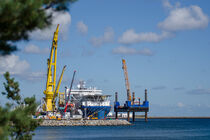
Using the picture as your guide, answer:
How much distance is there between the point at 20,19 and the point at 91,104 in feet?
344

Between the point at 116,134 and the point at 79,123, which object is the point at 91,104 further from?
the point at 116,134

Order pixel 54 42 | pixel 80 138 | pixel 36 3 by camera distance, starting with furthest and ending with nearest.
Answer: pixel 54 42, pixel 80 138, pixel 36 3

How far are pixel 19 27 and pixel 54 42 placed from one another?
96.2 meters

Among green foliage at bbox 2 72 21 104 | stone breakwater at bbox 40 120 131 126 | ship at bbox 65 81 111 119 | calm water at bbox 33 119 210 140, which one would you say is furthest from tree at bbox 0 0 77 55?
ship at bbox 65 81 111 119

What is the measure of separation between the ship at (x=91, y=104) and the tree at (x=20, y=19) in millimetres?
102292

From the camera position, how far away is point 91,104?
378ft

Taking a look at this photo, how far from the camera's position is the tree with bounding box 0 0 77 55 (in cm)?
1032

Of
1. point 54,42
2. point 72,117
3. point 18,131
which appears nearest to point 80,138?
point 18,131

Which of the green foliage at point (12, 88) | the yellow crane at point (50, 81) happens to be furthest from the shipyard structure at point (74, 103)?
the green foliage at point (12, 88)

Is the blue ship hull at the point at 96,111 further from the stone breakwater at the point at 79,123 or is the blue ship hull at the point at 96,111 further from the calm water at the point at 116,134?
the calm water at the point at 116,134

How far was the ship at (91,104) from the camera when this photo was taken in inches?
4532

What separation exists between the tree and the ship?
10229 cm

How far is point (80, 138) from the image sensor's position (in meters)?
61.4

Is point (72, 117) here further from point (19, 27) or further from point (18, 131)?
point (19, 27)
